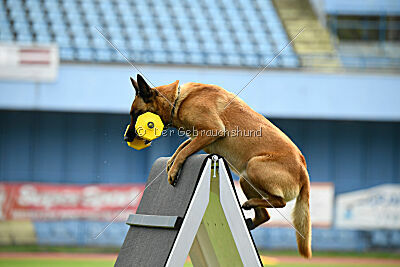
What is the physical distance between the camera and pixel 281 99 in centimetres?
1063

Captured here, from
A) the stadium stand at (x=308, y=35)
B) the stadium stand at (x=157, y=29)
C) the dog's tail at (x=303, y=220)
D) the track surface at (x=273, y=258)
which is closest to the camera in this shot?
the dog's tail at (x=303, y=220)

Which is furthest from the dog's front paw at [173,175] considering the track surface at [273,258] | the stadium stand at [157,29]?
the stadium stand at [157,29]

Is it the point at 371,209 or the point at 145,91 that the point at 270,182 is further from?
the point at 371,209

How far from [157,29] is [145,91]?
9577 mm

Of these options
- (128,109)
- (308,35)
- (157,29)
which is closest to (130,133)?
(128,109)

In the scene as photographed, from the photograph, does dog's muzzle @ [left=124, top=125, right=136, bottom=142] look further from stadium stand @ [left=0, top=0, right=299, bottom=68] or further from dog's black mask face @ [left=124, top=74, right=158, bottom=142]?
stadium stand @ [left=0, top=0, right=299, bottom=68]

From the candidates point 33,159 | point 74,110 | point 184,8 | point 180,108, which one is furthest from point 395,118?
point 180,108

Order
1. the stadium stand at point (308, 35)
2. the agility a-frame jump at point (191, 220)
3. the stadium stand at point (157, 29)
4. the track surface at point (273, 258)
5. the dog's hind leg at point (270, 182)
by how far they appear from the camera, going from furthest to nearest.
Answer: the stadium stand at point (308, 35)
the stadium stand at point (157, 29)
the track surface at point (273, 258)
the dog's hind leg at point (270, 182)
the agility a-frame jump at point (191, 220)

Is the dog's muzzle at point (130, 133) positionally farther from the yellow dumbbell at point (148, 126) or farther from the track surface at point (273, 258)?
the track surface at point (273, 258)

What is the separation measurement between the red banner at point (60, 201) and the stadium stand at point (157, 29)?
95.3 inches

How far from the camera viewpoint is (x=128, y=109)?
10.2m

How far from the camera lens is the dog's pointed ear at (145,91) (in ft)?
8.68

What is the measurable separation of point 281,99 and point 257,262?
8.38 meters

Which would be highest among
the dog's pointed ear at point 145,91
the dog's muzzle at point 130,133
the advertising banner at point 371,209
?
the dog's pointed ear at point 145,91
